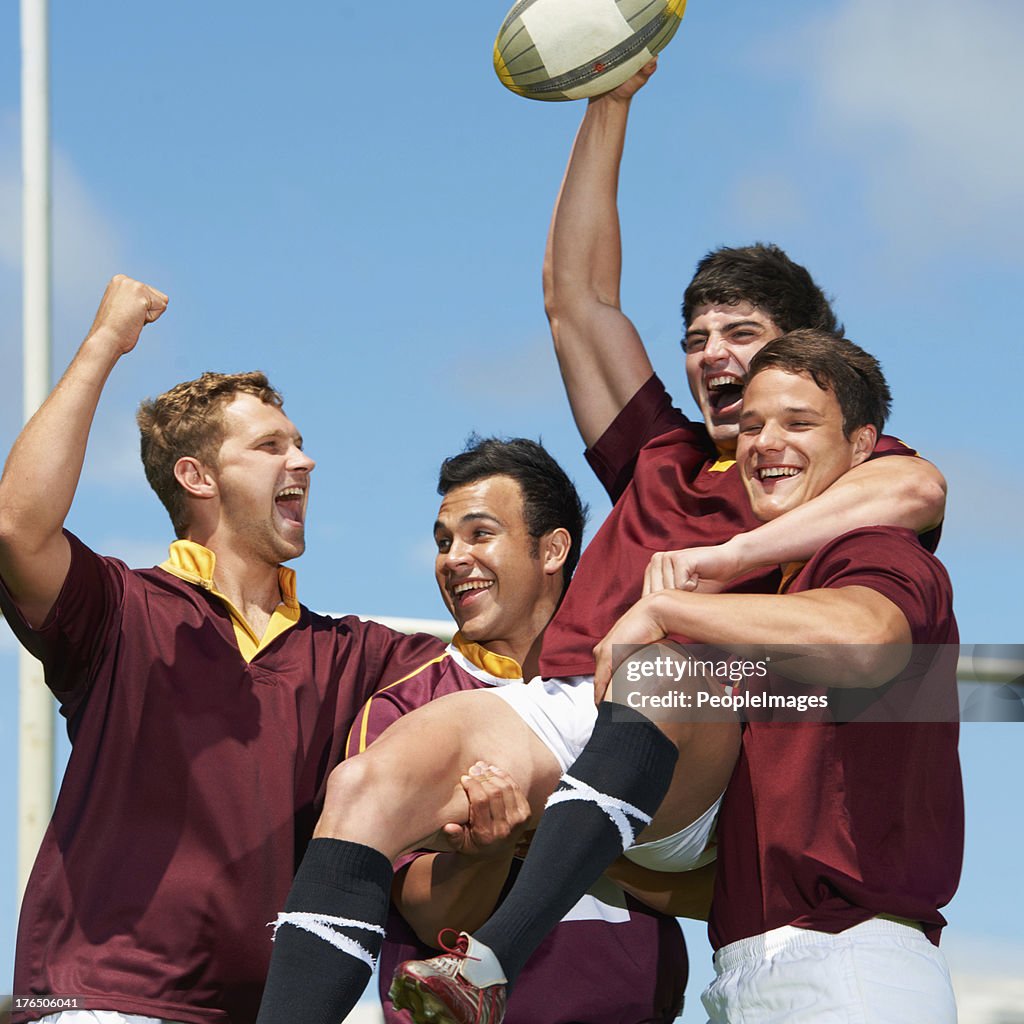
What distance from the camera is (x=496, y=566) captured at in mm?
4547

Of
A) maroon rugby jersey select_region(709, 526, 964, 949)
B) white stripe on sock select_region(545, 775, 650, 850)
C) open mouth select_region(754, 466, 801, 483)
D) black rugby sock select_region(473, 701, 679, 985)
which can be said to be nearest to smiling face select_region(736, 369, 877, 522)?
open mouth select_region(754, 466, 801, 483)

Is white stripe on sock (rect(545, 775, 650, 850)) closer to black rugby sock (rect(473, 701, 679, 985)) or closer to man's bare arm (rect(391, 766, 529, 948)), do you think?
black rugby sock (rect(473, 701, 679, 985))

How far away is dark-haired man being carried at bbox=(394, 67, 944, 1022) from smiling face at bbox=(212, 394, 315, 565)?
82 centimetres

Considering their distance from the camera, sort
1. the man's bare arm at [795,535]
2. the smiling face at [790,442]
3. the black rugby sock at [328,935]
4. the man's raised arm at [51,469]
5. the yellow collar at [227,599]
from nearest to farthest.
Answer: the black rugby sock at [328,935] → the man's bare arm at [795,535] → the smiling face at [790,442] → the man's raised arm at [51,469] → the yellow collar at [227,599]

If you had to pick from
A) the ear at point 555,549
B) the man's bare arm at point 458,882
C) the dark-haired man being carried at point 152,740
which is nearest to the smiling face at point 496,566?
the ear at point 555,549

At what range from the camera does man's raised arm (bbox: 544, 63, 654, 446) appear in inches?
177

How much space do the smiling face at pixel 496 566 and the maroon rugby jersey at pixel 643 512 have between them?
317 mm

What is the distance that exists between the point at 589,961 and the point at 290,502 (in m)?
1.53

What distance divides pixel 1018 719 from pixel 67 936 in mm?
2407

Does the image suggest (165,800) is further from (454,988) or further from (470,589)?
(454,988)

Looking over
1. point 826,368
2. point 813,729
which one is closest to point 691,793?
point 813,729

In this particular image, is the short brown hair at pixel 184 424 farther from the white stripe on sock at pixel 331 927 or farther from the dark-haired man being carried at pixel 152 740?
the white stripe on sock at pixel 331 927

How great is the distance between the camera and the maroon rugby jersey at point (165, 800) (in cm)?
393

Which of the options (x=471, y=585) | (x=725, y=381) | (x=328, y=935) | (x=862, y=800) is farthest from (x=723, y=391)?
(x=328, y=935)
